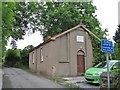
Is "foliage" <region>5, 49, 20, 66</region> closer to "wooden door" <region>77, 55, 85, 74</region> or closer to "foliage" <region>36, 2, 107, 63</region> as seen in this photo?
"foliage" <region>36, 2, 107, 63</region>

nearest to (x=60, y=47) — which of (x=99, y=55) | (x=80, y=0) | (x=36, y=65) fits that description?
(x=99, y=55)

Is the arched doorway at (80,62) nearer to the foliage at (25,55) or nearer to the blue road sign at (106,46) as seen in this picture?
the blue road sign at (106,46)

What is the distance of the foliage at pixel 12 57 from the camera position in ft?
159

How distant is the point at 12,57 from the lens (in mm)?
50094

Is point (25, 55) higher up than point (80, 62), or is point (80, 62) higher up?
point (25, 55)

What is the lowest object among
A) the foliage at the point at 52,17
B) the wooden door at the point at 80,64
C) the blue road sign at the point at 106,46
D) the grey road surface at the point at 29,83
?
the grey road surface at the point at 29,83

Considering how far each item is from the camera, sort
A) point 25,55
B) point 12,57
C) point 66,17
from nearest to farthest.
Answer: point 66,17, point 25,55, point 12,57

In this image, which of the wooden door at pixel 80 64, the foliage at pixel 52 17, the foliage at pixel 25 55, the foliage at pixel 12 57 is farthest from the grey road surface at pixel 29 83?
the foliage at pixel 12 57

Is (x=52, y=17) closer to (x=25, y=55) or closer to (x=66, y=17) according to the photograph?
(x=66, y=17)

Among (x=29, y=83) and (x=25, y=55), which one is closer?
(x=29, y=83)

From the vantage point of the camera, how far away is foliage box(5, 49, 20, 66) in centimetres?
4853

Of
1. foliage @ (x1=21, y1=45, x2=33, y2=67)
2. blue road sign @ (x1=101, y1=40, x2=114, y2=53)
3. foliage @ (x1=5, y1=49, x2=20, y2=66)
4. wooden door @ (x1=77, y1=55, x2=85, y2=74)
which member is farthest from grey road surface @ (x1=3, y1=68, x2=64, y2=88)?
foliage @ (x1=5, y1=49, x2=20, y2=66)

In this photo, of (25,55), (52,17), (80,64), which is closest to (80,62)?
(80,64)

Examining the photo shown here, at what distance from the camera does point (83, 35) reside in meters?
27.7
